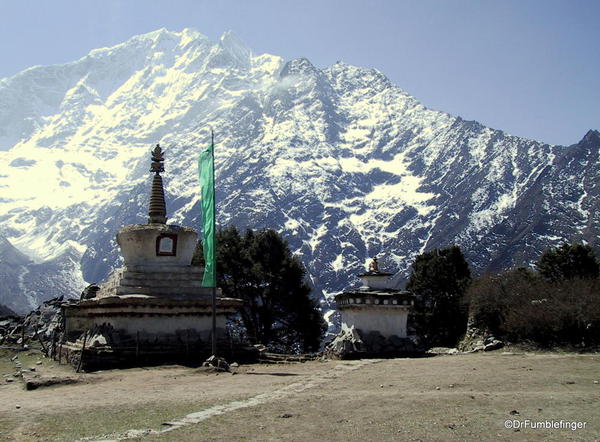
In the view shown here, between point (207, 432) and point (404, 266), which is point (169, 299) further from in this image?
point (404, 266)

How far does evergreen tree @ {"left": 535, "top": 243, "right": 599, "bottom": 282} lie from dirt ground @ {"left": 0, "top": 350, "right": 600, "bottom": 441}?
21.6m

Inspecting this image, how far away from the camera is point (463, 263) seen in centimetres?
4969

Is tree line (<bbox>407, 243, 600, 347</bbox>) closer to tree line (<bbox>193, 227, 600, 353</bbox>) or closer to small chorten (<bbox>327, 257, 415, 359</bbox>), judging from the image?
tree line (<bbox>193, 227, 600, 353</bbox>)

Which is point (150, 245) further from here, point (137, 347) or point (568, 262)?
point (568, 262)

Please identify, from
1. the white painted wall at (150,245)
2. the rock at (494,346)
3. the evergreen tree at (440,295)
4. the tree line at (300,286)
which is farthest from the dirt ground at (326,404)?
the evergreen tree at (440,295)

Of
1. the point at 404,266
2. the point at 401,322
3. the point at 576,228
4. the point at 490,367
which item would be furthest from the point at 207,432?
the point at 404,266

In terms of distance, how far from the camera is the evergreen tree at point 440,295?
4716cm

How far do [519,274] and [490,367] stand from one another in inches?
576

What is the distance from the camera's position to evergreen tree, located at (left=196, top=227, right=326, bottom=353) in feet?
161

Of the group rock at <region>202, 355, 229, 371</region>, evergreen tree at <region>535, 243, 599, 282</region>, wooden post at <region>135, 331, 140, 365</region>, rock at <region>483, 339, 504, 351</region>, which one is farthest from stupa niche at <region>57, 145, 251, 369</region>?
evergreen tree at <region>535, 243, 599, 282</region>

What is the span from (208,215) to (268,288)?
2310 cm

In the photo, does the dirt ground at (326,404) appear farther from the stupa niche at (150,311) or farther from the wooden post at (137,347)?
the stupa niche at (150,311)

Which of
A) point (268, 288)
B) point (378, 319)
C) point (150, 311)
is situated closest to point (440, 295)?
point (268, 288)

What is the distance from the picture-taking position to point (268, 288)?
4922 centimetres
